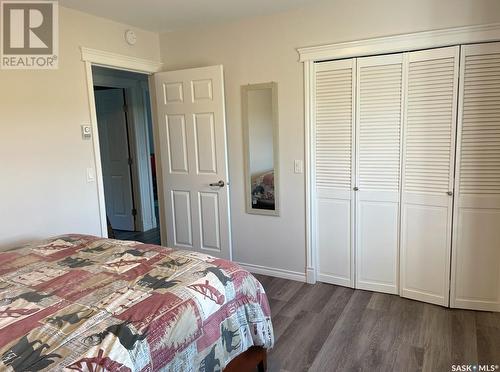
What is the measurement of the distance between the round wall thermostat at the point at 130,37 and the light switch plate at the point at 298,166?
→ 1981 millimetres

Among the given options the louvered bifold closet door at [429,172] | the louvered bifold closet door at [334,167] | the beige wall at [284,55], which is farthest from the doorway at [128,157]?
the louvered bifold closet door at [429,172]

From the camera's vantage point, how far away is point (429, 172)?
9.32ft

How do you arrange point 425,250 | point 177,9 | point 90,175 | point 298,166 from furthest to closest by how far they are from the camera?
point 298,166 → point 90,175 → point 177,9 → point 425,250

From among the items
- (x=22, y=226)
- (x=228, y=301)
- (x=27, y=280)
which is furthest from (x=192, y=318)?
(x=22, y=226)

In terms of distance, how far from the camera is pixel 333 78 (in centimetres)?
313

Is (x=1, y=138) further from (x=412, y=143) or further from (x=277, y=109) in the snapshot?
(x=412, y=143)

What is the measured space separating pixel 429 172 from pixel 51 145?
299 centimetres

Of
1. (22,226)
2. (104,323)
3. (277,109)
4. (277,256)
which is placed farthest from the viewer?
(277,256)

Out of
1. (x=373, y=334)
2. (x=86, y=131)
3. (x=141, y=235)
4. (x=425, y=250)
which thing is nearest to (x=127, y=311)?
(x=373, y=334)

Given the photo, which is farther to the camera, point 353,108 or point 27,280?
point 353,108

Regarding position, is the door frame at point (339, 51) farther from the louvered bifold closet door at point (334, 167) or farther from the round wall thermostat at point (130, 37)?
the round wall thermostat at point (130, 37)

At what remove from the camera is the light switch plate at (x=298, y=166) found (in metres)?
3.35

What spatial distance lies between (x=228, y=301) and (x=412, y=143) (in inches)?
77.2

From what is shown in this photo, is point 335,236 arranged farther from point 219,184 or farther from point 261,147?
point 219,184
